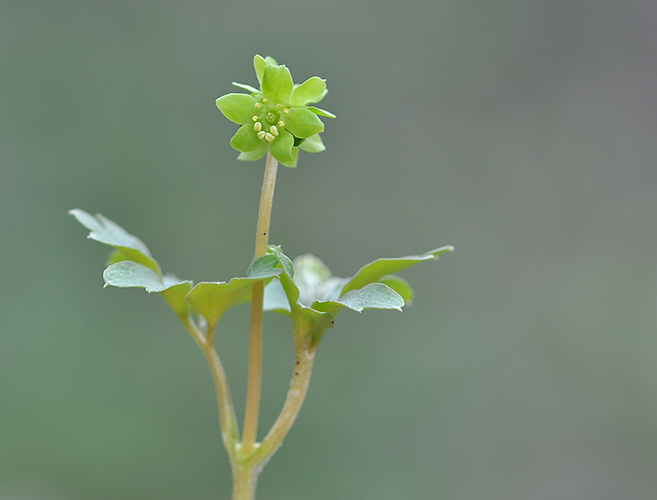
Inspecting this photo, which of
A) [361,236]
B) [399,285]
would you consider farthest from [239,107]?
[361,236]

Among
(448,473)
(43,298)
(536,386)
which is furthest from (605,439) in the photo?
(43,298)

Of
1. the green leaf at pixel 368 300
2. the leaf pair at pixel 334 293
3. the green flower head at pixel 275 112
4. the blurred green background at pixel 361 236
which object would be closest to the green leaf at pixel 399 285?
the leaf pair at pixel 334 293

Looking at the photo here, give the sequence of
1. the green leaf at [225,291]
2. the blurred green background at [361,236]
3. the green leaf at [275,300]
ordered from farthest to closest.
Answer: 1. the blurred green background at [361,236]
2. the green leaf at [275,300]
3. the green leaf at [225,291]

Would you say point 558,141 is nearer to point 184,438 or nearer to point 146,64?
point 146,64

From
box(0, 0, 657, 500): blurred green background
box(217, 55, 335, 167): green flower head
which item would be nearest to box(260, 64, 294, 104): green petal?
box(217, 55, 335, 167): green flower head

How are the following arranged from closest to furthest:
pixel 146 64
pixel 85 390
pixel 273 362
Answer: pixel 85 390
pixel 273 362
pixel 146 64

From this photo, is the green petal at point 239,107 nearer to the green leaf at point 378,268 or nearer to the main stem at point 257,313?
the main stem at point 257,313
